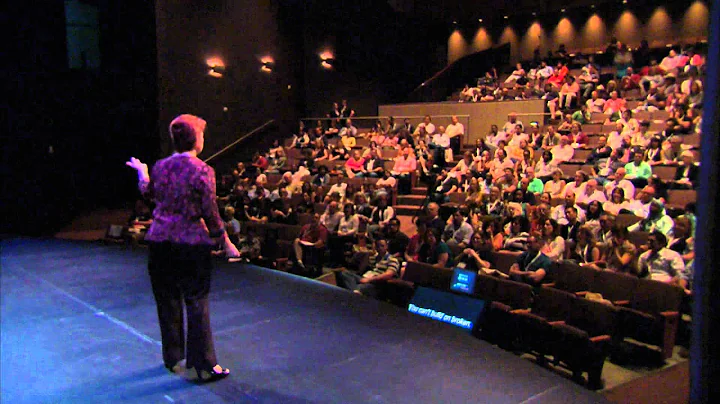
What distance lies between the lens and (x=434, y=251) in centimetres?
536

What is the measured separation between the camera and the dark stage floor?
2.55 m

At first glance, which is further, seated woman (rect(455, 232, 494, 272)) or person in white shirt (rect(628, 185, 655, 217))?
person in white shirt (rect(628, 185, 655, 217))

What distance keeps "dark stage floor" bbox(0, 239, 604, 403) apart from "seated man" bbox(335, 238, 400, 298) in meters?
0.75

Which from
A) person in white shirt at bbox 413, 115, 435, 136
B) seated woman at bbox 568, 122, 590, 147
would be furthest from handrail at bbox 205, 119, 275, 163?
seated woman at bbox 568, 122, 590, 147

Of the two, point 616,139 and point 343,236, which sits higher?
point 616,139

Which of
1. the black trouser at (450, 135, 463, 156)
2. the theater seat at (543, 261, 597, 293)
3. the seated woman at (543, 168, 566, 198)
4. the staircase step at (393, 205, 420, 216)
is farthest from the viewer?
the black trouser at (450, 135, 463, 156)

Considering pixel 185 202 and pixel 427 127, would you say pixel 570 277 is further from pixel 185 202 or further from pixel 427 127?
pixel 427 127

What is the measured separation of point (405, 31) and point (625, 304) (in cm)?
Result: 1287

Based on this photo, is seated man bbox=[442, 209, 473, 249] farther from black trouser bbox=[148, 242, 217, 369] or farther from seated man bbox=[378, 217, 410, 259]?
black trouser bbox=[148, 242, 217, 369]

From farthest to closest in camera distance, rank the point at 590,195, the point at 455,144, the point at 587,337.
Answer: the point at 455,144 < the point at 590,195 < the point at 587,337

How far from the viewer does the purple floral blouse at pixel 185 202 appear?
7.98ft

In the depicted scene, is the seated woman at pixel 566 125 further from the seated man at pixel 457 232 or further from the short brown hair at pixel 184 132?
the short brown hair at pixel 184 132

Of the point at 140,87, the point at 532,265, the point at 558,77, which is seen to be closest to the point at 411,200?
the point at 532,265

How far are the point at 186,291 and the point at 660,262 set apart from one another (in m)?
3.92
